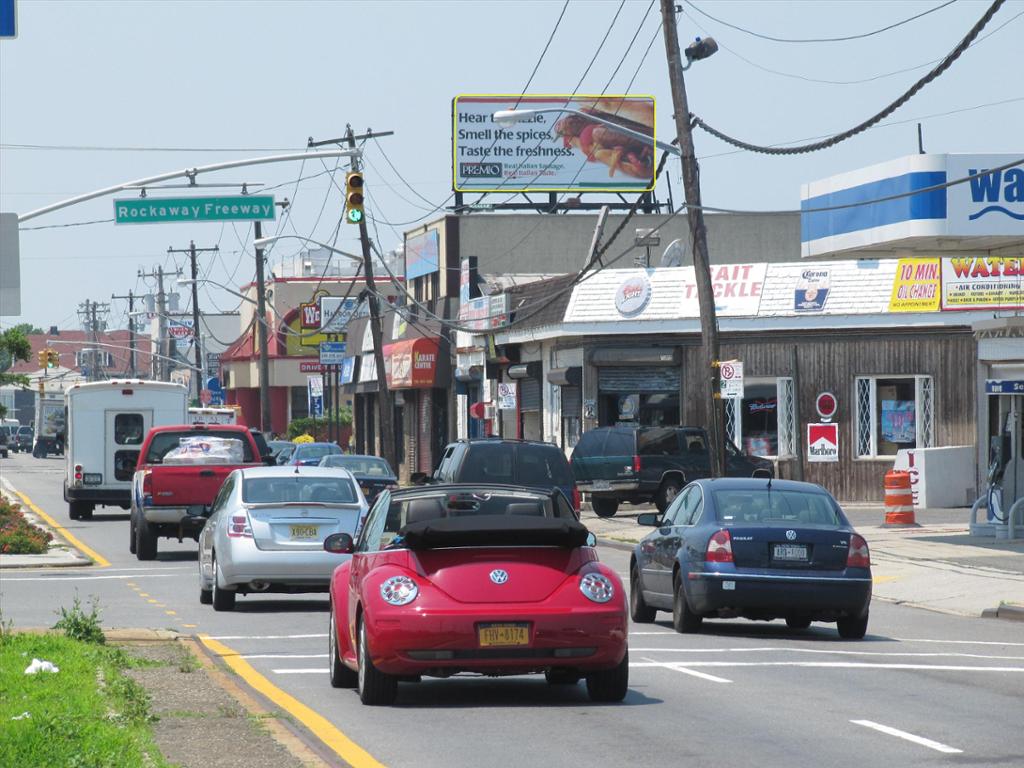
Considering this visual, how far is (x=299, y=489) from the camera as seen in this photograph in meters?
20.1

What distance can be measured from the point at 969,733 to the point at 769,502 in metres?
6.75

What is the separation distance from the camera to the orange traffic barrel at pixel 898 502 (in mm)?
32844

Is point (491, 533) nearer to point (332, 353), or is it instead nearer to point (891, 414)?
point (891, 414)

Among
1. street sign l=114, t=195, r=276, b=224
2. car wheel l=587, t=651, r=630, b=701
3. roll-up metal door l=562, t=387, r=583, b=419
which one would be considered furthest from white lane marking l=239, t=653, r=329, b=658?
roll-up metal door l=562, t=387, r=583, b=419

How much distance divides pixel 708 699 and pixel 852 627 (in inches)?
212

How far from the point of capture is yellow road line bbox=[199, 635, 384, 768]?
31.3 ft

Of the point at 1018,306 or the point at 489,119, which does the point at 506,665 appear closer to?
the point at 1018,306

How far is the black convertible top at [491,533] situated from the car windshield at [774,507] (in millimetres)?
5789

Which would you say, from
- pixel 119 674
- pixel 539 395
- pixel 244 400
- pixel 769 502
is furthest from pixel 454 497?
pixel 244 400

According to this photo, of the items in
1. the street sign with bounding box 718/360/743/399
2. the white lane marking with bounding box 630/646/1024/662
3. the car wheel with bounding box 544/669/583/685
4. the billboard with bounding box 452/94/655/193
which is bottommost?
the white lane marking with bounding box 630/646/1024/662

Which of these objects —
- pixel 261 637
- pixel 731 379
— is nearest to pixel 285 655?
pixel 261 637

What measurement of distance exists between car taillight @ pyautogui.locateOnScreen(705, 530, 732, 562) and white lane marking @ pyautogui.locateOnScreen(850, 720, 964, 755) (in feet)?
18.2

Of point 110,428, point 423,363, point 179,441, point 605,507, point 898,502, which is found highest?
point 423,363

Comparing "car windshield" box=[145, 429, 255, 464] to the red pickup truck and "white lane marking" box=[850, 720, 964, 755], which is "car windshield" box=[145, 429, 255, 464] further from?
"white lane marking" box=[850, 720, 964, 755]
